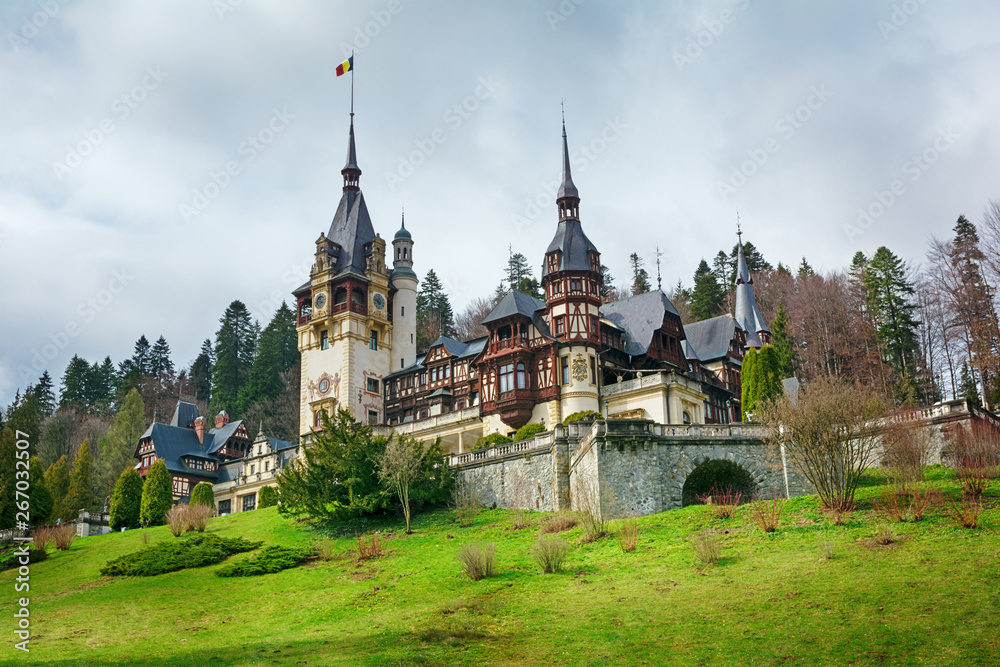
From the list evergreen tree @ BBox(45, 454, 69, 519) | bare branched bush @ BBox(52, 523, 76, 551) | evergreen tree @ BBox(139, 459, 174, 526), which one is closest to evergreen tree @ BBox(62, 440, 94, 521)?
evergreen tree @ BBox(45, 454, 69, 519)

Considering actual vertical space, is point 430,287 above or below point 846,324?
above

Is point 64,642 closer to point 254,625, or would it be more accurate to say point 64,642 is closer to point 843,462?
point 254,625

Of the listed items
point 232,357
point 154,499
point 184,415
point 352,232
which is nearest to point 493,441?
point 154,499

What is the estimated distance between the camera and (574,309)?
53.7 metres

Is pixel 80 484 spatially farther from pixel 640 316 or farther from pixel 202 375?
pixel 202 375

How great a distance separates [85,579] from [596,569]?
20.0 metres

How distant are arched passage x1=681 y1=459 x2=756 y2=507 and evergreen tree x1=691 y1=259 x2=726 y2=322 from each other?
154ft

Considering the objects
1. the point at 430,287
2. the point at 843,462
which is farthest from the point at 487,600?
the point at 430,287

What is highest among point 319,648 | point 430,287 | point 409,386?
point 430,287

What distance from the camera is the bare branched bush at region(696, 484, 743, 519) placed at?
31.9 m

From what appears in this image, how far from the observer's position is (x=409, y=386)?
66500 millimetres

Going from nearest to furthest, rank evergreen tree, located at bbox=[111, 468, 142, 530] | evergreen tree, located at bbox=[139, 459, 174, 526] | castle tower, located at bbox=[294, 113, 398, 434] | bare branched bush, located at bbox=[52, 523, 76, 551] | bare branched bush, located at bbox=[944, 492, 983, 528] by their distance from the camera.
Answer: bare branched bush, located at bbox=[944, 492, 983, 528]
bare branched bush, located at bbox=[52, 523, 76, 551]
evergreen tree, located at bbox=[139, 459, 174, 526]
evergreen tree, located at bbox=[111, 468, 142, 530]
castle tower, located at bbox=[294, 113, 398, 434]

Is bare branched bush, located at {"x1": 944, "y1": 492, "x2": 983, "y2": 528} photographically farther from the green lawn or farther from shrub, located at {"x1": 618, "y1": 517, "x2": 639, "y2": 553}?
shrub, located at {"x1": 618, "y1": 517, "x2": 639, "y2": 553}

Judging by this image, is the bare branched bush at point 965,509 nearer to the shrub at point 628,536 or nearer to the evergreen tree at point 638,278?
the shrub at point 628,536
